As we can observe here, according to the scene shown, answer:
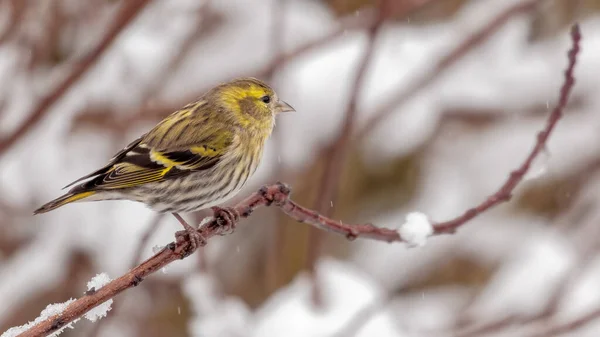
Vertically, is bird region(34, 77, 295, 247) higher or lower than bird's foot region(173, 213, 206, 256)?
higher

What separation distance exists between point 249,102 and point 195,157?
0.38 meters

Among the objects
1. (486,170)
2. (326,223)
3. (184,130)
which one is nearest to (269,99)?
(184,130)

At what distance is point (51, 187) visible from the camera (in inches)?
202

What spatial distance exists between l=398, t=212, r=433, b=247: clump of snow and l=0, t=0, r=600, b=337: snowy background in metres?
1.32

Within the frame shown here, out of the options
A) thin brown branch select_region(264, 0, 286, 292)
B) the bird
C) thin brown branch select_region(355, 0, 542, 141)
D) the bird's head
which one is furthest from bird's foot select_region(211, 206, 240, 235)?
thin brown branch select_region(355, 0, 542, 141)

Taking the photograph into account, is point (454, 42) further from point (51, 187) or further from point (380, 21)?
A: point (51, 187)

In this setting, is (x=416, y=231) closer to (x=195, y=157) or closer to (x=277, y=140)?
(x=195, y=157)

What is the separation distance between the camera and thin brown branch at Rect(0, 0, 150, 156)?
3.15 metres

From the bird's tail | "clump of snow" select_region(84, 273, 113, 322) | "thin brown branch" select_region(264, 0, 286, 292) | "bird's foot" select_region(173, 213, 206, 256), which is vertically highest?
"thin brown branch" select_region(264, 0, 286, 292)

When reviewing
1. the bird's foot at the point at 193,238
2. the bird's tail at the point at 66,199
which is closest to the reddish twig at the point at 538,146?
the bird's foot at the point at 193,238

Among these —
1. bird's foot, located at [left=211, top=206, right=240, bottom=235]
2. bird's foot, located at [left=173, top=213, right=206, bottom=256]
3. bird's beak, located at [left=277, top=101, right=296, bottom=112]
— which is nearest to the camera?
bird's foot, located at [left=173, top=213, right=206, bottom=256]

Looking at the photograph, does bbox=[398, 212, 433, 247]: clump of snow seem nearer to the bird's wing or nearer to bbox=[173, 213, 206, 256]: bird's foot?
bbox=[173, 213, 206, 256]: bird's foot

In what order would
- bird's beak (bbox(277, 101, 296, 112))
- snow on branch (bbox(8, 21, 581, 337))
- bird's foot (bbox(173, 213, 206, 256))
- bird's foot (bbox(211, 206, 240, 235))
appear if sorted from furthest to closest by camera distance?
bird's beak (bbox(277, 101, 296, 112))
bird's foot (bbox(211, 206, 240, 235))
bird's foot (bbox(173, 213, 206, 256))
snow on branch (bbox(8, 21, 581, 337))

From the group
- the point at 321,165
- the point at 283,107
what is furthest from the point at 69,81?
the point at 321,165
